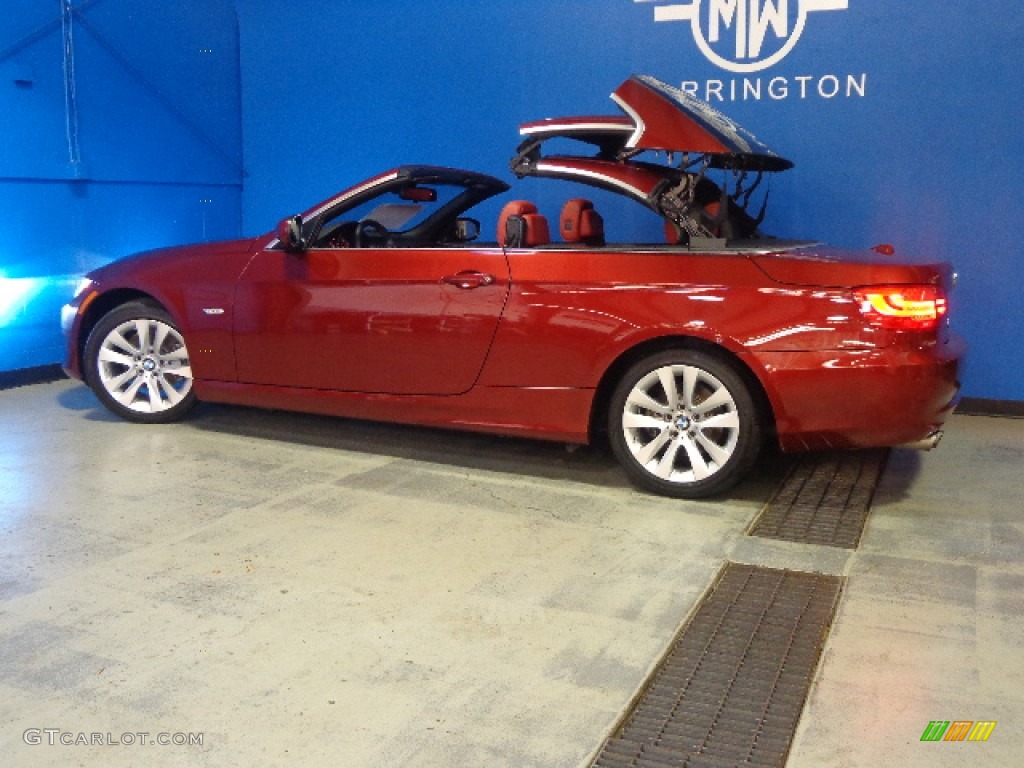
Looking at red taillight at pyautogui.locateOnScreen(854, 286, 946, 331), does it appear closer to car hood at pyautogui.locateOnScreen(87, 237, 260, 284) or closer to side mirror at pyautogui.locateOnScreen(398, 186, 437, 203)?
side mirror at pyautogui.locateOnScreen(398, 186, 437, 203)

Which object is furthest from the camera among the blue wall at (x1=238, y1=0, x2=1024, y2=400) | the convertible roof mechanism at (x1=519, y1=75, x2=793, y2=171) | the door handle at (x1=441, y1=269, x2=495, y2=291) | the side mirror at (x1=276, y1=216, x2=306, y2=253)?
the blue wall at (x1=238, y1=0, x2=1024, y2=400)

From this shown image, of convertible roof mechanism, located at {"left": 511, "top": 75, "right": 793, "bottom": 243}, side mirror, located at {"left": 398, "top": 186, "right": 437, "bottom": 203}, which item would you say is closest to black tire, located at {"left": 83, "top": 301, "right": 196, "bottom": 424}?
side mirror, located at {"left": 398, "top": 186, "right": 437, "bottom": 203}

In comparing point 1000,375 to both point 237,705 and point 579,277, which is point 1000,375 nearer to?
point 579,277

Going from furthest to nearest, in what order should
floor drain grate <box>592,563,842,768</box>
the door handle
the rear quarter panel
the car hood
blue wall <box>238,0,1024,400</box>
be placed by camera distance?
blue wall <box>238,0,1024,400</box> < the car hood < the door handle < the rear quarter panel < floor drain grate <box>592,563,842,768</box>

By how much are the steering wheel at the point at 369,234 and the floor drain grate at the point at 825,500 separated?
2499mm

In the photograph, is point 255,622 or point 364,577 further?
point 364,577

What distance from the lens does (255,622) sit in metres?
3.14

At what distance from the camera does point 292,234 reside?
199 inches

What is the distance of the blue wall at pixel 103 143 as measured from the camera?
668cm

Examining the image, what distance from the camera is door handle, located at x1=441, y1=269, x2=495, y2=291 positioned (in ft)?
15.3

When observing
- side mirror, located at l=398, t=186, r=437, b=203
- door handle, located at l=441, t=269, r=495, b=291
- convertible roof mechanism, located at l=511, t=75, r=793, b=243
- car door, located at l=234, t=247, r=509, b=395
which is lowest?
car door, located at l=234, t=247, r=509, b=395

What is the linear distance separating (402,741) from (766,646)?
120 cm

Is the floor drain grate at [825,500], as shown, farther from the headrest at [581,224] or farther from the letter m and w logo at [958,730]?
the headrest at [581,224]

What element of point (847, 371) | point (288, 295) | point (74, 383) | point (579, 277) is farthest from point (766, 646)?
point (74, 383)
